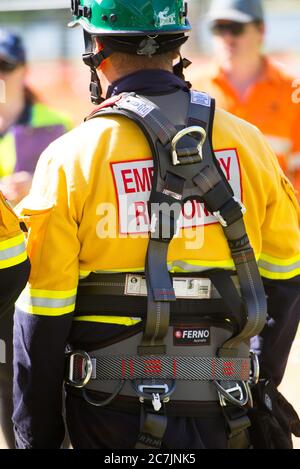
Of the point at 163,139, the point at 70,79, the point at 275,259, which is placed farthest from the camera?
the point at 70,79

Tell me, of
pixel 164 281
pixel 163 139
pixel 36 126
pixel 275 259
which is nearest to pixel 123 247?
pixel 164 281

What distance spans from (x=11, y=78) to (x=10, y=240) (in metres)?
4.23

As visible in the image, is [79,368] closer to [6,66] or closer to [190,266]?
[190,266]

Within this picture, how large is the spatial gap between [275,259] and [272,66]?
12.8ft

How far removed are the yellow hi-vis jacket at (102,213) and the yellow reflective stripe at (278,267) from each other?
0.30 m

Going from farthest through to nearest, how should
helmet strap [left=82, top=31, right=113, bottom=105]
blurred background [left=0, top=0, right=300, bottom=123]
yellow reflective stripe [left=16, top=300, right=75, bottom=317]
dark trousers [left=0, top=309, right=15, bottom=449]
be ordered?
blurred background [left=0, top=0, right=300, bottom=123]
dark trousers [left=0, top=309, right=15, bottom=449]
helmet strap [left=82, top=31, right=113, bottom=105]
yellow reflective stripe [left=16, top=300, right=75, bottom=317]

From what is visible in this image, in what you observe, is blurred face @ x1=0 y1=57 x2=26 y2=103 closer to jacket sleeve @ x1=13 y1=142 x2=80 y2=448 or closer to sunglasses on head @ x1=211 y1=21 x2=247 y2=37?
sunglasses on head @ x1=211 y1=21 x2=247 y2=37

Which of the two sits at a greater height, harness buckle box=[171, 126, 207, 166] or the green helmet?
the green helmet

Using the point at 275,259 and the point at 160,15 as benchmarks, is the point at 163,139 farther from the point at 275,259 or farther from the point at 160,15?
the point at 275,259

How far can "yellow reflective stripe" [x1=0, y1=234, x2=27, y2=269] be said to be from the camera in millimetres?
2652

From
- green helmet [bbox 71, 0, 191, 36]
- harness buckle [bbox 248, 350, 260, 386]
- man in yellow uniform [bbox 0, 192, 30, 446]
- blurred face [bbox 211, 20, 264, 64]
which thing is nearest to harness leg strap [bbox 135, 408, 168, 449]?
harness buckle [bbox 248, 350, 260, 386]

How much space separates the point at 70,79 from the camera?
27.5 feet

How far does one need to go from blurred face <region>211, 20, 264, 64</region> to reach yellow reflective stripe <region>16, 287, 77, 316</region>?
4.32m
